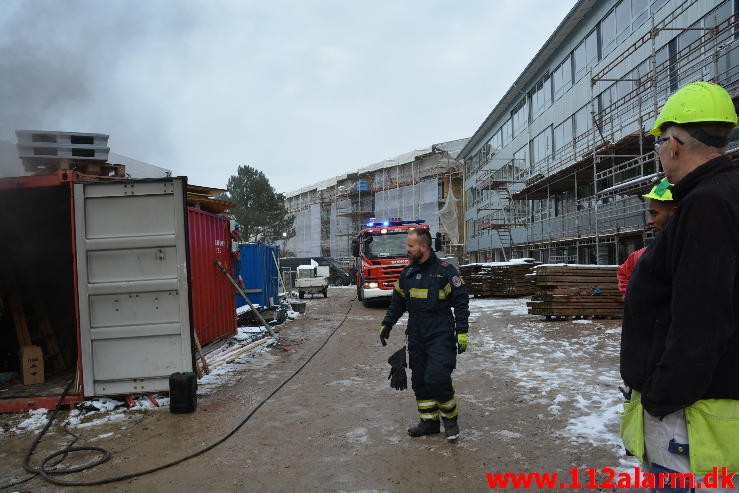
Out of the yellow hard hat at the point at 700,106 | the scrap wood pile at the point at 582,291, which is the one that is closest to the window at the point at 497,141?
the scrap wood pile at the point at 582,291

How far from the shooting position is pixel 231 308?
394 inches

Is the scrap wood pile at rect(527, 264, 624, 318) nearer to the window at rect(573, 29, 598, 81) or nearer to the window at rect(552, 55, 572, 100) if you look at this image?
the window at rect(573, 29, 598, 81)

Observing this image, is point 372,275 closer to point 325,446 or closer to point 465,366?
point 465,366

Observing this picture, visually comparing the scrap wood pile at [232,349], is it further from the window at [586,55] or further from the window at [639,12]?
the window at [586,55]

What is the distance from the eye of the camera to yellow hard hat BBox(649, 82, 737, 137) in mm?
1711

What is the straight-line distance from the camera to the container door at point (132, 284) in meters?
5.79

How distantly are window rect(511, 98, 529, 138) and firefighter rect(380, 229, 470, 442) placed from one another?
25.9 meters

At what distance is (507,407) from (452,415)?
1319 millimetres

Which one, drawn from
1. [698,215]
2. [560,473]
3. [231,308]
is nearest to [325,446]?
[560,473]

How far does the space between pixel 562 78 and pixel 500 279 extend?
33.6 ft

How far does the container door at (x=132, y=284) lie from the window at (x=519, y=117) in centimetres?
2591

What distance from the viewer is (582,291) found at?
12.4m

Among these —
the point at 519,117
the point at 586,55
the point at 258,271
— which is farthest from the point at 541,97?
the point at 258,271

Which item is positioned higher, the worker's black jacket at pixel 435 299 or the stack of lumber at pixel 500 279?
the worker's black jacket at pixel 435 299
